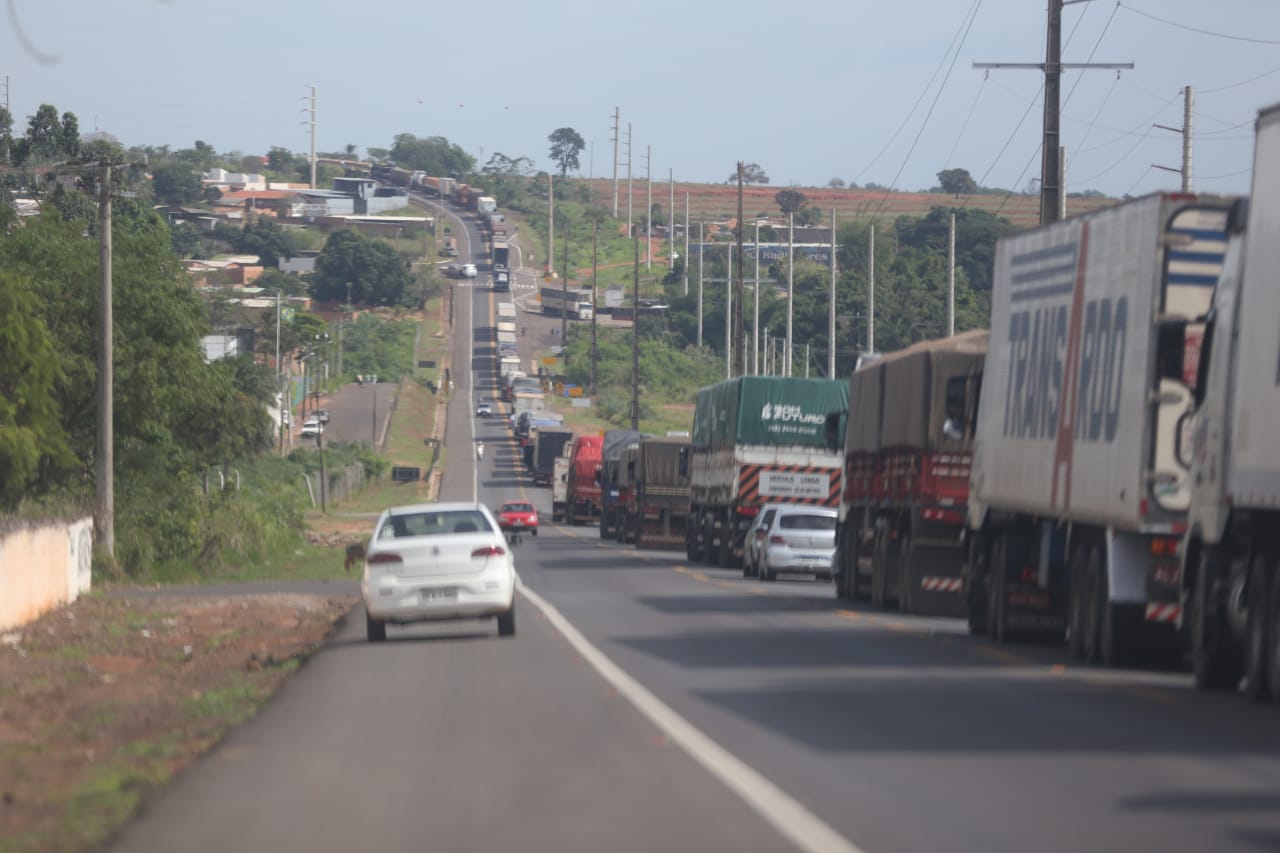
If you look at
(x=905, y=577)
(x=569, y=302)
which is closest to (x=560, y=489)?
(x=905, y=577)

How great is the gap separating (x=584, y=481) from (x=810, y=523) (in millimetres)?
39296

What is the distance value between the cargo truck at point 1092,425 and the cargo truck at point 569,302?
138198 millimetres

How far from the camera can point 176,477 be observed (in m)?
46.5

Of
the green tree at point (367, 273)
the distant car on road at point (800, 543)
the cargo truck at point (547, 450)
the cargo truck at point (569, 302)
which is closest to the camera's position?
the distant car on road at point (800, 543)

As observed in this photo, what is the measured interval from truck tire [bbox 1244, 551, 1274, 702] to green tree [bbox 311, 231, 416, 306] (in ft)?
516

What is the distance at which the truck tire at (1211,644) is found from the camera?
14.8m

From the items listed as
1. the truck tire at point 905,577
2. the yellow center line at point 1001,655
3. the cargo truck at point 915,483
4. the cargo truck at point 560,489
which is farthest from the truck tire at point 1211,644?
the cargo truck at point 560,489

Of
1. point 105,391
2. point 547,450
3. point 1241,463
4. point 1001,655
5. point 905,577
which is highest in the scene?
point 1241,463

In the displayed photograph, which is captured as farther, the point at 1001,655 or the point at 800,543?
the point at 800,543

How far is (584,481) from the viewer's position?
74.8m

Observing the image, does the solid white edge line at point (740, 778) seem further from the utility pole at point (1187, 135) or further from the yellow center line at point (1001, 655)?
the utility pole at point (1187, 135)

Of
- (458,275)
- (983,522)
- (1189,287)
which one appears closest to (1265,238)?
(1189,287)

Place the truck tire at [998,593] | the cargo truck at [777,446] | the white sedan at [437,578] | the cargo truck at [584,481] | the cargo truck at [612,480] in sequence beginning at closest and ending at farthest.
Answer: the white sedan at [437,578]
the truck tire at [998,593]
the cargo truck at [777,446]
the cargo truck at [612,480]
the cargo truck at [584,481]

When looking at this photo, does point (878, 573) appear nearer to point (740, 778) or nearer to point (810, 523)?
point (810, 523)
